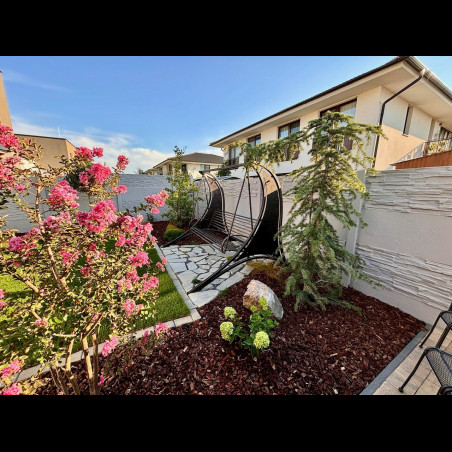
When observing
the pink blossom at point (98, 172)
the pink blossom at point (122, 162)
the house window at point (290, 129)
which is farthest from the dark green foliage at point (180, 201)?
the pink blossom at point (98, 172)

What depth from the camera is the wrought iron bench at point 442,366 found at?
1.22 metres

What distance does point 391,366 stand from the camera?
1.85 meters

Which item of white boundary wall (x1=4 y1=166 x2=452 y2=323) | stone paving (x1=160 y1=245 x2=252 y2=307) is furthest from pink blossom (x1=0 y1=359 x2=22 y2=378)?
white boundary wall (x1=4 y1=166 x2=452 y2=323)

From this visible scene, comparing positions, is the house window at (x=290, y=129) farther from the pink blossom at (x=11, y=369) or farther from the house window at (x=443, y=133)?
the pink blossom at (x=11, y=369)

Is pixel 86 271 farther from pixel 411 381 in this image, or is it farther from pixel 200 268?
pixel 411 381

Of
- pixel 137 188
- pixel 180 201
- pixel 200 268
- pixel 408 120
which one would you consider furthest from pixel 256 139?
pixel 200 268

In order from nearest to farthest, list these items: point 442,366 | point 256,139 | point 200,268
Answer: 1. point 442,366
2. point 200,268
3. point 256,139

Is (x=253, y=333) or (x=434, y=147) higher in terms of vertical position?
(x=434, y=147)

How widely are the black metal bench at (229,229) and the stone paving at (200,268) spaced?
331 mm

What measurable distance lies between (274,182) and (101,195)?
116 inches

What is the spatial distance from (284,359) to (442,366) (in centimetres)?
122
